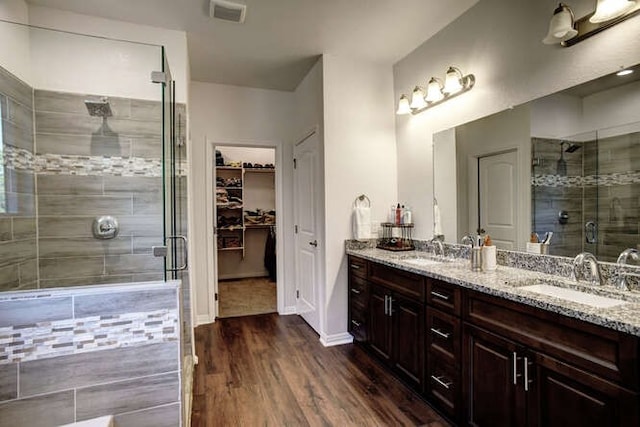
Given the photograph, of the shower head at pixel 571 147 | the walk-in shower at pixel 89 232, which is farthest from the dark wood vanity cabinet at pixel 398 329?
the walk-in shower at pixel 89 232

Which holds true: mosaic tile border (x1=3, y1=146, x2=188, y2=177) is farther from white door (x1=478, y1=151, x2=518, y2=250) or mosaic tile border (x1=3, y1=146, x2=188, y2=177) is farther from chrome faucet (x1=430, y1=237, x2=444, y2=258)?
white door (x1=478, y1=151, x2=518, y2=250)

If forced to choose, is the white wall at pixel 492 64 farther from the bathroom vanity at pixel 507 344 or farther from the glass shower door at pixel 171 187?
the glass shower door at pixel 171 187

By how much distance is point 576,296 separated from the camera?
1.60 m

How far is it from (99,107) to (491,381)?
298 cm

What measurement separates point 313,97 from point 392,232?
1566 mm

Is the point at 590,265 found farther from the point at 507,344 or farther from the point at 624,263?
the point at 507,344

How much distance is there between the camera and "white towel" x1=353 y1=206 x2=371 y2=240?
311 centimetres

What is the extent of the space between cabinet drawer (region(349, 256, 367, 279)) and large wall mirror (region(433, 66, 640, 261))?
794 mm

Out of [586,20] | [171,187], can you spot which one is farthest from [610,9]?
[171,187]

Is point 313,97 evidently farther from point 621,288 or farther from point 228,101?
point 621,288

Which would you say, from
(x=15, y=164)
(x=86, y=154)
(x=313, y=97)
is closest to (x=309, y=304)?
(x=313, y=97)

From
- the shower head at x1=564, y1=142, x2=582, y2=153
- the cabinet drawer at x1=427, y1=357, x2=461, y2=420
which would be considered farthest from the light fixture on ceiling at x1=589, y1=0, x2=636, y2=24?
the cabinet drawer at x1=427, y1=357, x2=461, y2=420

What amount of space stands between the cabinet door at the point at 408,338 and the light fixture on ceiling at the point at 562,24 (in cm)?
171

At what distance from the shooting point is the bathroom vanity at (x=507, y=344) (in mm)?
1177
